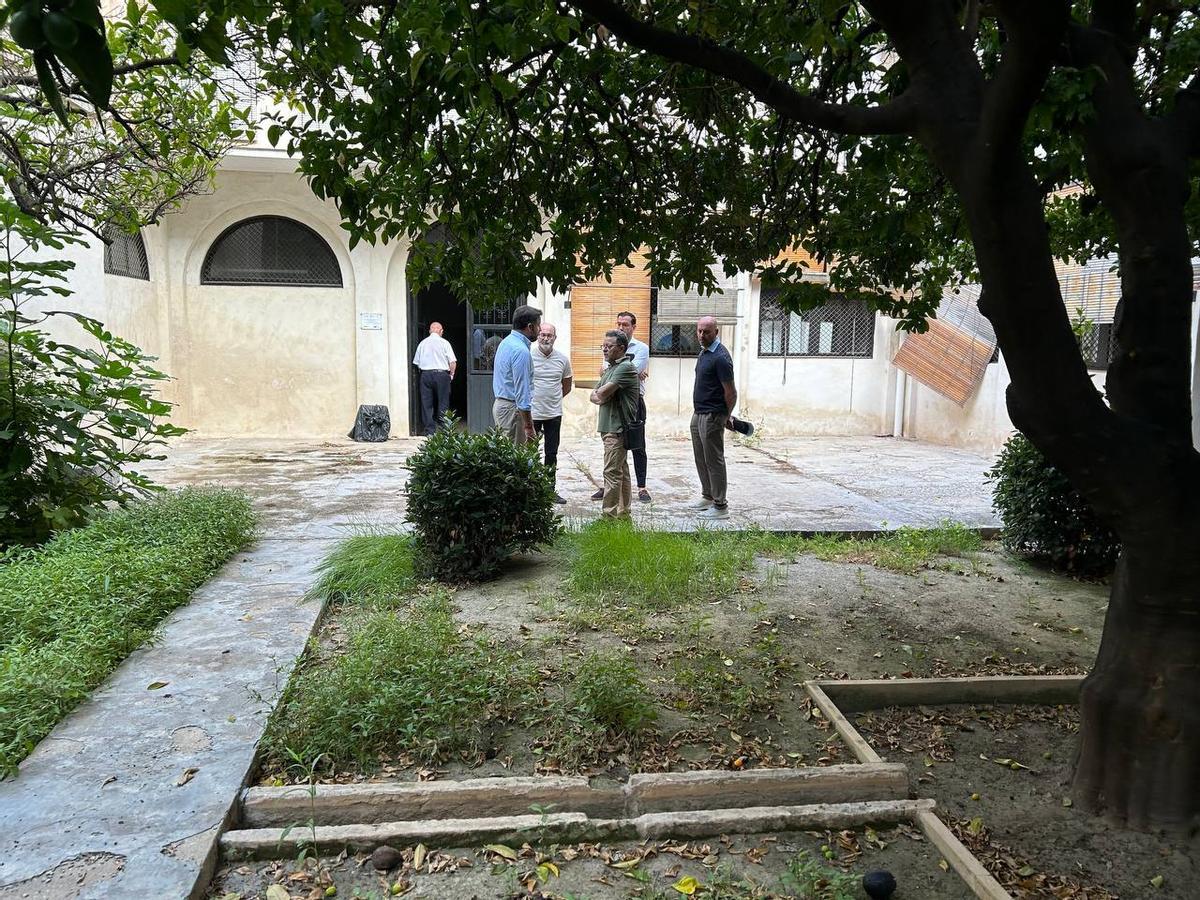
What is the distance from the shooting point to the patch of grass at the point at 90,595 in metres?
3.36

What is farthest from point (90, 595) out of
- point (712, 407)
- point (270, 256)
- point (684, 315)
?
point (684, 315)

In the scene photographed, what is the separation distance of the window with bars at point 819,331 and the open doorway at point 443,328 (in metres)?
5.52

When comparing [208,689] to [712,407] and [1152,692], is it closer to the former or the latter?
[1152,692]

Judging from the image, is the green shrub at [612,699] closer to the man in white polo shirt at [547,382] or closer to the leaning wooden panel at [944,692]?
the leaning wooden panel at [944,692]

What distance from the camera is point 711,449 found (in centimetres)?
783

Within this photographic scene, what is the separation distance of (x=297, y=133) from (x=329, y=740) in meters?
2.59

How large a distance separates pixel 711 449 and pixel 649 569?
8.63ft

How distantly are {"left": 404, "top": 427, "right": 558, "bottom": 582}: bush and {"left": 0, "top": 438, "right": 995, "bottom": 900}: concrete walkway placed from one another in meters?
0.92

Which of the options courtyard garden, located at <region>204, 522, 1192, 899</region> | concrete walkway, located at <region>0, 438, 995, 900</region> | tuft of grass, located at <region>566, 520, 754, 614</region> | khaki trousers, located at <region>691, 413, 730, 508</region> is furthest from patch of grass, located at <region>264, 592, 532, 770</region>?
khaki trousers, located at <region>691, 413, 730, 508</region>

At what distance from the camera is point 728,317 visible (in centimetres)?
1452

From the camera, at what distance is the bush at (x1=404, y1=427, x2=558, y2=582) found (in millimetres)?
5477

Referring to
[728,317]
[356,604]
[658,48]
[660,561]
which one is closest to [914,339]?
[728,317]

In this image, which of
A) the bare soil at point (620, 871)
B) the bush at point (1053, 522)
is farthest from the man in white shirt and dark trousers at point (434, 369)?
the bare soil at point (620, 871)

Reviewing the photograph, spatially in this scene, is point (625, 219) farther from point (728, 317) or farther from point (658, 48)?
point (728, 317)
